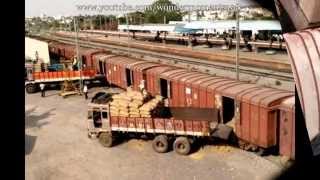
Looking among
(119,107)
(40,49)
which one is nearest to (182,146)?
(119,107)

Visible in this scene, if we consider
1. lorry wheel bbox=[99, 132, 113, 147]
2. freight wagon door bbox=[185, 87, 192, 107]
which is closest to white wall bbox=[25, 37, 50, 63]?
freight wagon door bbox=[185, 87, 192, 107]

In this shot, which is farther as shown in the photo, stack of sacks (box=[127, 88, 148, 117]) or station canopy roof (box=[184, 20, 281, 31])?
station canopy roof (box=[184, 20, 281, 31])

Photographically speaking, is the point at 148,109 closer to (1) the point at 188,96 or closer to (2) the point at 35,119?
(1) the point at 188,96

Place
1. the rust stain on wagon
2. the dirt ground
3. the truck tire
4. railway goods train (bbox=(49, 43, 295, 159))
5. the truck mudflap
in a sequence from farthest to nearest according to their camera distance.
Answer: the truck tire → the truck mudflap → railway goods train (bbox=(49, 43, 295, 159)) → the dirt ground → the rust stain on wagon

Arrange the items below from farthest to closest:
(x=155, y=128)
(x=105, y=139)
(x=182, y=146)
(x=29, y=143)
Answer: (x=29, y=143) → (x=105, y=139) → (x=155, y=128) → (x=182, y=146)

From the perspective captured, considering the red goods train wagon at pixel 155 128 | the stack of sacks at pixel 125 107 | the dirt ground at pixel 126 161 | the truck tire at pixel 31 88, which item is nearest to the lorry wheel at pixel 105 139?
the red goods train wagon at pixel 155 128

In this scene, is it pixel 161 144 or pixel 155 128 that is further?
pixel 155 128

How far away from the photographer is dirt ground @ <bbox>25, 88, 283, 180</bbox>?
1705 cm

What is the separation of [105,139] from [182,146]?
433 centimetres

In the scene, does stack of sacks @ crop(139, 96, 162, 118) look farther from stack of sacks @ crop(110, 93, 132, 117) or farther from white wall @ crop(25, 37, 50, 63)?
white wall @ crop(25, 37, 50, 63)

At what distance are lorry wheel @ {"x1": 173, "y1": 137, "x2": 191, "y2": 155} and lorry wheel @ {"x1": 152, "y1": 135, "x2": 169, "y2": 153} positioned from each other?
1.51ft

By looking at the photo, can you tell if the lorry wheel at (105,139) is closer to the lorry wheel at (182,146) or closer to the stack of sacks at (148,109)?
the stack of sacks at (148,109)

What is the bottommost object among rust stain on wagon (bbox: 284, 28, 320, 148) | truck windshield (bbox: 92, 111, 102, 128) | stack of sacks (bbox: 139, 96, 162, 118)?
truck windshield (bbox: 92, 111, 102, 128)

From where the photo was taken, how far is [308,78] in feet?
36.3
